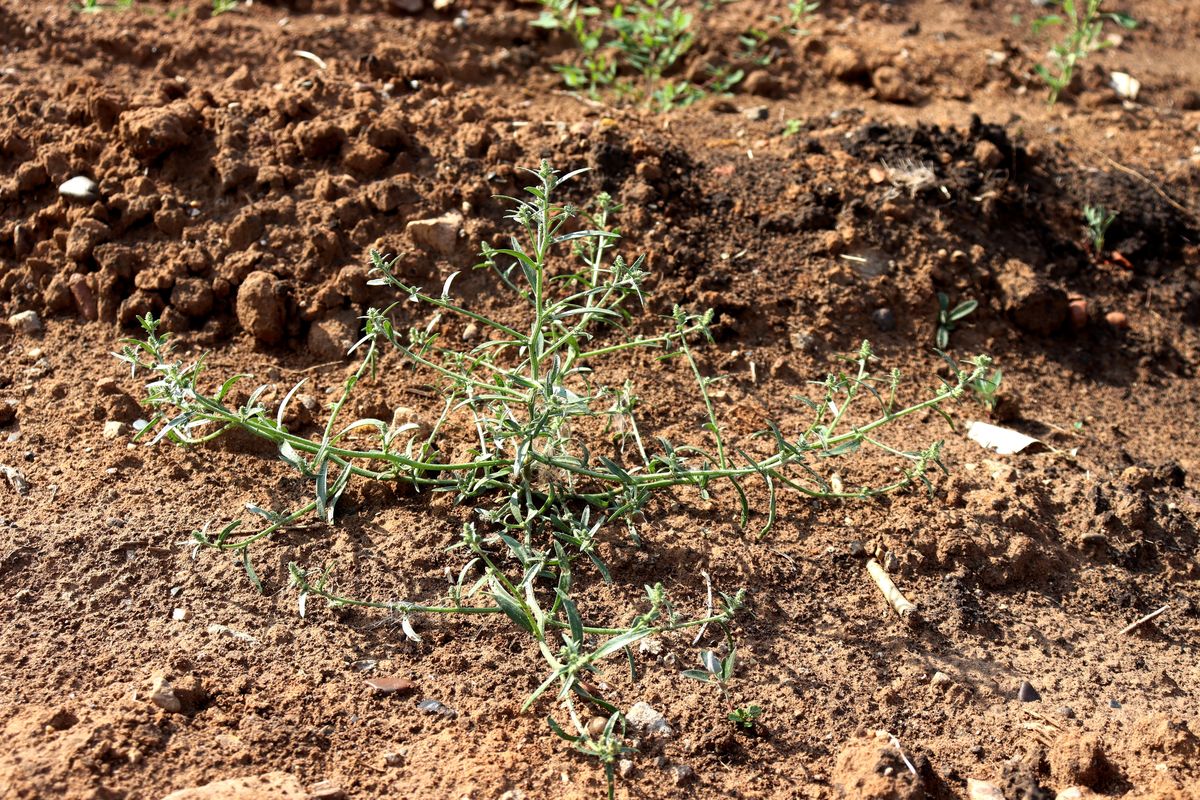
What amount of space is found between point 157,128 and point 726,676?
2663 mm

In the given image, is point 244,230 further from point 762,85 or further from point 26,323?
point 762,85

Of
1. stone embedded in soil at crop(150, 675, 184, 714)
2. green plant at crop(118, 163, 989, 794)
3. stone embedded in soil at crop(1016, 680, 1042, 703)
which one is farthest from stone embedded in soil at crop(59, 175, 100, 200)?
stone embedded in soil at crop(1016, 680, 1042, 703)

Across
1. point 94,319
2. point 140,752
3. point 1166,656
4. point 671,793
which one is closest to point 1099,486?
point 1166,656

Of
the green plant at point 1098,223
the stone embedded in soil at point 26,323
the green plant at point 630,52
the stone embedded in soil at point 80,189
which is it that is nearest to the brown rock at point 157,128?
the stone embedded in soil at point 80,189

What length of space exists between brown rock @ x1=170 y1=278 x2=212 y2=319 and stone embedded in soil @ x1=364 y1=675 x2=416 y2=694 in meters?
1.51

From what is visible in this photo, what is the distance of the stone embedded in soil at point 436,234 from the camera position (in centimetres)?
368

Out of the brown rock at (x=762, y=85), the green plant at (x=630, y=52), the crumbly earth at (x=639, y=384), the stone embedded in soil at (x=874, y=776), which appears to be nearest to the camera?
the stone embedded in soil at (x=874, y=776)

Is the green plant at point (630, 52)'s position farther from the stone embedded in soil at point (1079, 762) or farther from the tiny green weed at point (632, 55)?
the stone embedded in soil at point (1079, 762)

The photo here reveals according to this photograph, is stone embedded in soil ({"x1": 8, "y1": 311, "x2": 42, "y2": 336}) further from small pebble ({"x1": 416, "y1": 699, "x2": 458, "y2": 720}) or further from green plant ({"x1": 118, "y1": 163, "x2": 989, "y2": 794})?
small pebble ({"x1": 416, "y1": 699, "x2": 458, "y2": 720})

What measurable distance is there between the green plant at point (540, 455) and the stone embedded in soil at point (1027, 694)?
1.87 feet

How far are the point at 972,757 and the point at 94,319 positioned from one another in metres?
2.86

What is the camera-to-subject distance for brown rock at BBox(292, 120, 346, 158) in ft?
12.6

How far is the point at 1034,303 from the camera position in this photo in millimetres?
3832

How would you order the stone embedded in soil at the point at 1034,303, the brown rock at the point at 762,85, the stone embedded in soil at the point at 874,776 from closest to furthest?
the stone embedded in soil at the point at 874,776
the stone embedded in soil at the point at 1034,303
the brown rock at the point at 762,85
